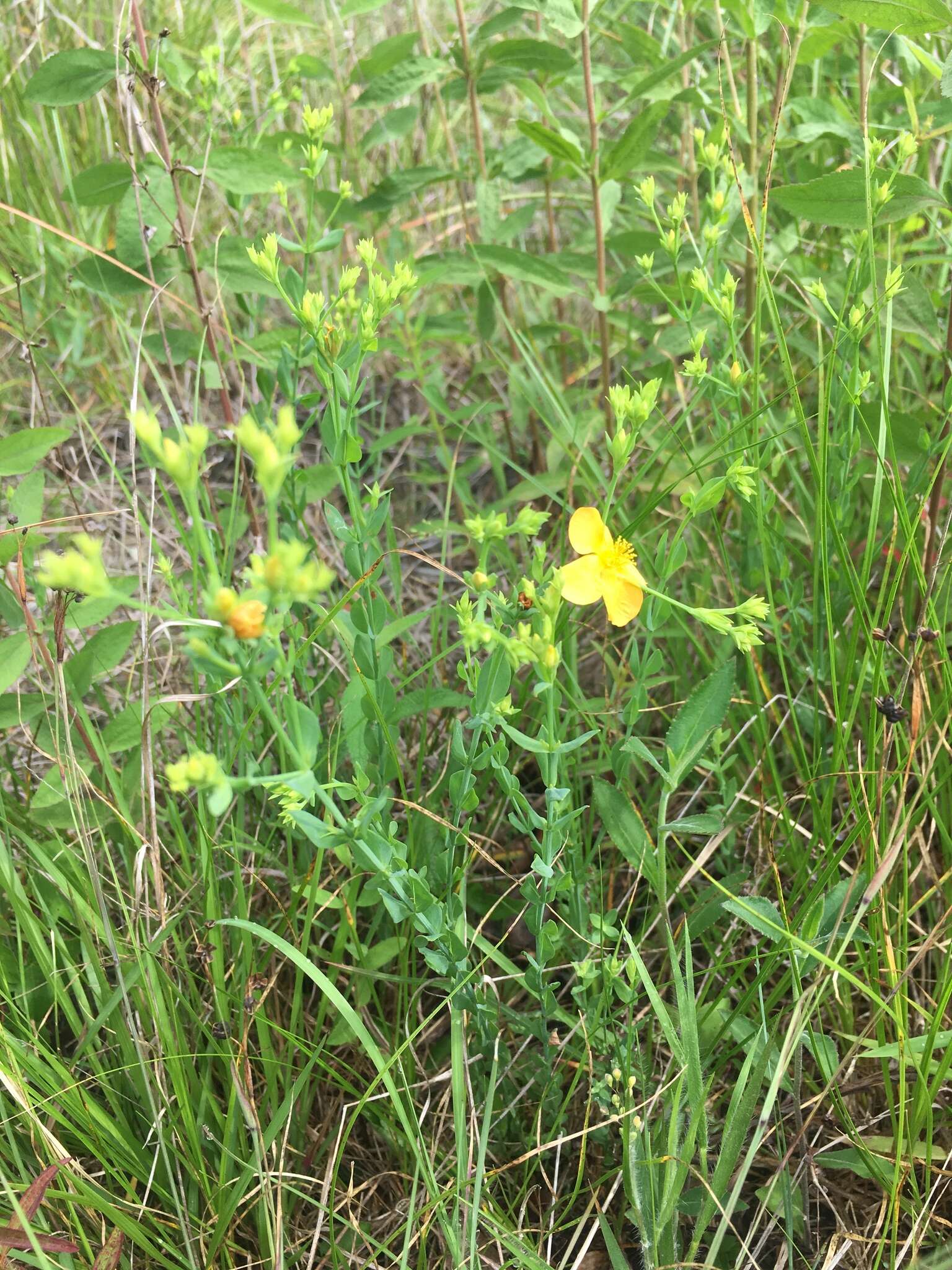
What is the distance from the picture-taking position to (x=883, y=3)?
4.75ft

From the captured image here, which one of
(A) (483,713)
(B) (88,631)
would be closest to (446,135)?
(B) (88,631)

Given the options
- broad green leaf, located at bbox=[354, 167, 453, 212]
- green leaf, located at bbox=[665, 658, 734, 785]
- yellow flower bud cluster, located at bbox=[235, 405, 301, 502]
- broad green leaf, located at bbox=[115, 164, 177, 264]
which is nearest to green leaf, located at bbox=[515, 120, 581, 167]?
broad green leaf, located at bbox=[354, 167, 453, 212]

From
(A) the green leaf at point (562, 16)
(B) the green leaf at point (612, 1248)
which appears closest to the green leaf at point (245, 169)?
(A) the green leaf at point (562, 16)

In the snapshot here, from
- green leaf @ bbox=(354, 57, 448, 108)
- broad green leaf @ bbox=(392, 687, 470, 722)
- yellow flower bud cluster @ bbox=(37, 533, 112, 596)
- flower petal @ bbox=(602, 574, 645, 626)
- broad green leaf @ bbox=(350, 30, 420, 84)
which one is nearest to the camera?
yellow flower bud cluster @ bbox=(37, 533, 112, 596)

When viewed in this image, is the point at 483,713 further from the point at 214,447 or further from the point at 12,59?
the point at 12,59

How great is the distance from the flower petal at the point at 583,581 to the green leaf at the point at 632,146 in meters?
1.13

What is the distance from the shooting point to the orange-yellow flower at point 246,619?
85 cm

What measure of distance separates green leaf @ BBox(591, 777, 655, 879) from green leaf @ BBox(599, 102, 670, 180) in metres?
1.32

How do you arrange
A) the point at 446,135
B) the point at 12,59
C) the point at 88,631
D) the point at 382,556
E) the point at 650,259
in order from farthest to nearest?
the point at 12,59 → the point at 446,135 → the point at 88,631 → the point at 650,259 → the point at 382,556

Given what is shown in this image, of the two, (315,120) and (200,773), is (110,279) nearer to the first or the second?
(315,120)

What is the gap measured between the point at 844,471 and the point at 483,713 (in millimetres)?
743

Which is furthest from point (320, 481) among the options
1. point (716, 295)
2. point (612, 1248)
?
point (612, 1248)

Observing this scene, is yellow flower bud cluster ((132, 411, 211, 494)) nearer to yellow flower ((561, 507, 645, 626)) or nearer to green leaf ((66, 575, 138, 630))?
yellow flower ((561, 507, 645, 626))

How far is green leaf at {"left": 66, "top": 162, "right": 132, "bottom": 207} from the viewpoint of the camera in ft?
6.58
